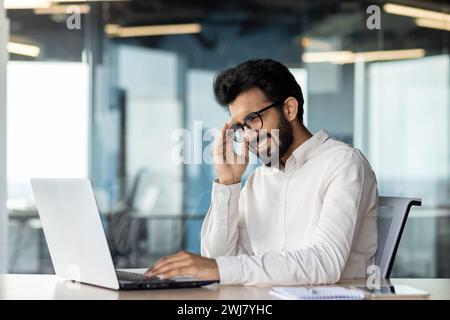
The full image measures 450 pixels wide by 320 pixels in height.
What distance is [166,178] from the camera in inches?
246

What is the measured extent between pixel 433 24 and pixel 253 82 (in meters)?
3.89

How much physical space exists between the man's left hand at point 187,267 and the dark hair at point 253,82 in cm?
75

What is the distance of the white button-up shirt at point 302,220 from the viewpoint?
226 centimetres

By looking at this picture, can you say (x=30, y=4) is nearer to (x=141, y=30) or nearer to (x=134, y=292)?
(x=141, y=30)

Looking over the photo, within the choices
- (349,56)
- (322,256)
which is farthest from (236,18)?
(322,256)

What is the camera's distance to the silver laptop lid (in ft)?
6.80

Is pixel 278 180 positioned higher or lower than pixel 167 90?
lower

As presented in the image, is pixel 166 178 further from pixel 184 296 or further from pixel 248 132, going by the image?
pixel 184 296

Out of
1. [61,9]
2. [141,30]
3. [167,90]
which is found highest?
[61,9]

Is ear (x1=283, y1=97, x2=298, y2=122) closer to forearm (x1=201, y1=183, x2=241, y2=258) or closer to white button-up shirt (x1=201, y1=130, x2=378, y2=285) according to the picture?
white button-up shirt (x1=201, y1=130, x2=378, y2=285)

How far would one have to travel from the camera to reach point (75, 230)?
2184mm

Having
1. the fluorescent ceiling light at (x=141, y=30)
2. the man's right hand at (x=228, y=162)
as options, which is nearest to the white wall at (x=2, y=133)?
the fluorescent ceiling light at (x=141, y=30)

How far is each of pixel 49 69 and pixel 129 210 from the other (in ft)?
3.89
